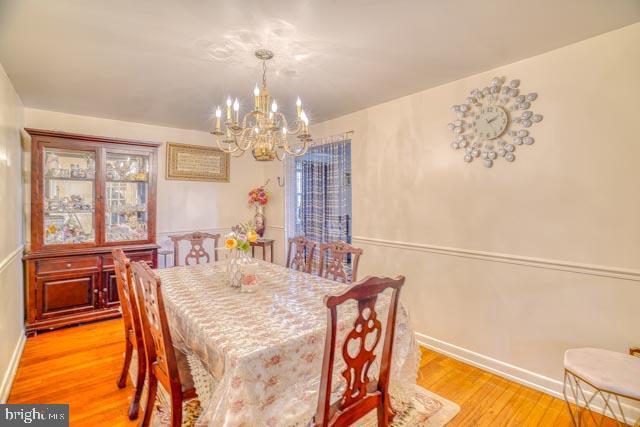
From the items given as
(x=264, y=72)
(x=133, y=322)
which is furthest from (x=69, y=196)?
(x=264, y=72)

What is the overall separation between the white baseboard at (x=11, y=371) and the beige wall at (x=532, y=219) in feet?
10.2

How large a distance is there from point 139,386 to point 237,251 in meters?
0.99

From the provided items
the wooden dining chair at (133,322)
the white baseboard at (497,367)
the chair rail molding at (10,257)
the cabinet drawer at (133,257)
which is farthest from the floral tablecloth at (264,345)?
the cabinet drawer at (133,257)

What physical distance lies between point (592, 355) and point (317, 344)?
5.16 ft

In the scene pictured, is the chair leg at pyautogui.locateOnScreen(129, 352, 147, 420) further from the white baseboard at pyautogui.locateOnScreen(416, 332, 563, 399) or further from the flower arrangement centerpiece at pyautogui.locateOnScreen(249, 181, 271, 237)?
the flower arrangement centerpiece at pyautogui.locateOnScreen(249, 181, 271, 237)

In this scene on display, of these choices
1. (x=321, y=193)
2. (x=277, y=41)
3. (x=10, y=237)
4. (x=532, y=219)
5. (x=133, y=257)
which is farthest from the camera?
(x=321, y=193)

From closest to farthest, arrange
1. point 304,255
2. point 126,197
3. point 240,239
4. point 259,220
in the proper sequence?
point 240,239 < point 304,255 < point 126,197 < point 259,220

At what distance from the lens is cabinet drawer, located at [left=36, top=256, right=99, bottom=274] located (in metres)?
3.11

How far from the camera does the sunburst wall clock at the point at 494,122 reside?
227 centimetres

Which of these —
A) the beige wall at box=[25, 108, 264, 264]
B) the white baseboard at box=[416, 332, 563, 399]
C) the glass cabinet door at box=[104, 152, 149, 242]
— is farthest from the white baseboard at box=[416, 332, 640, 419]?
the glass cabinet door at box=[104, 152, 149, 242]

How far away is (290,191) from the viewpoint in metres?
4.50

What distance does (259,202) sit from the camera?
476cm

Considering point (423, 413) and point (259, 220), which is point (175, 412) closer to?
point (423, 413)

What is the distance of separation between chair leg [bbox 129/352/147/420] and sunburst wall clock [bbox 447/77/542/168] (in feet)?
9.12
